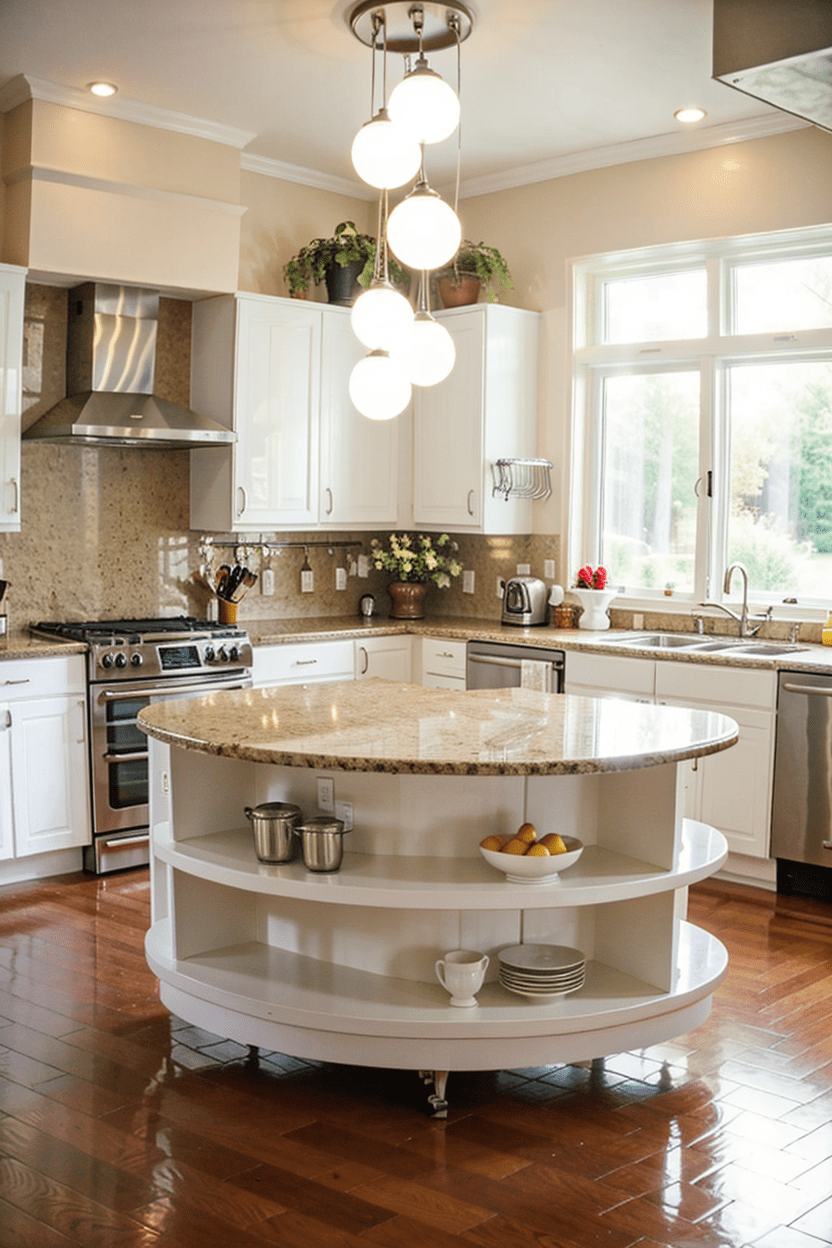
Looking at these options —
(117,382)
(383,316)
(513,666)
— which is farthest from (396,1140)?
(117,382)

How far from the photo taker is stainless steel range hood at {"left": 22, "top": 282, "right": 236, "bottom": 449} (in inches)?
200

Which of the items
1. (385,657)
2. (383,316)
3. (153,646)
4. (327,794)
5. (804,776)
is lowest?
(804,776)

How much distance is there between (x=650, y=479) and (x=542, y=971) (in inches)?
136

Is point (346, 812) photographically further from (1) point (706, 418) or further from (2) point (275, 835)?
(1) point (706, 418)

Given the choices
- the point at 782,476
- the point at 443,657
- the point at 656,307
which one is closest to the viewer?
the point at 782,476

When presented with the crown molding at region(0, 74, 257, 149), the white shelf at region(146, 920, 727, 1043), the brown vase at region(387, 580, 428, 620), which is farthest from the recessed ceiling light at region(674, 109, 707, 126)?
the white shelf at region(146, 920, 727, 1043)

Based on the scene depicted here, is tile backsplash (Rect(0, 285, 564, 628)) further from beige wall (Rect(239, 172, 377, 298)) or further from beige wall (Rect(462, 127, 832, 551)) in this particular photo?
beige wall (Rect(462, 127, 832, 551))

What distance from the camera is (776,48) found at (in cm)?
348

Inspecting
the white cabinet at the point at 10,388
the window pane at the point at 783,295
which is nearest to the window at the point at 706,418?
the window pane at the point at 783,295

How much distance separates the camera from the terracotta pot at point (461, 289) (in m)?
6.01

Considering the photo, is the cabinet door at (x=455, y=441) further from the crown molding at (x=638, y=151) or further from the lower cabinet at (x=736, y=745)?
the lower cabinet at (x=736, y=745)

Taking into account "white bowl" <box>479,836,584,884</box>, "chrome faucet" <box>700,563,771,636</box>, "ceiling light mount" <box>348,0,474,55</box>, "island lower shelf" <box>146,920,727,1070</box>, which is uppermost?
"ceiling light mount" <box>348,0,474,55</box>

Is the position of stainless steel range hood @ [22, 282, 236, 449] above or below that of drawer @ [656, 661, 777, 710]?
above

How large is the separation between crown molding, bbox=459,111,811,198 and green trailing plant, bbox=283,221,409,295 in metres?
0.74
